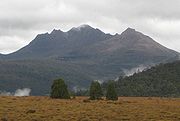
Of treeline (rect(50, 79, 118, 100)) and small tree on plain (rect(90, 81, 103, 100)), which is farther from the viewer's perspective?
small tree on plain (rect(90, 81, 103, 100))

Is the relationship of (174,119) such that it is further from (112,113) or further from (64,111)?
(64,111)

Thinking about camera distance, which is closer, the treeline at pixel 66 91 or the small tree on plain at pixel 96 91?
the treeline at pixel 66 91

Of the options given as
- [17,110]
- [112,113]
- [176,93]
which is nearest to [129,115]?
[112,113]

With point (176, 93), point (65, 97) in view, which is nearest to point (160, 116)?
point (65, 97)

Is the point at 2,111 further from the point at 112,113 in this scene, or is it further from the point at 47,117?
the point at 112,113

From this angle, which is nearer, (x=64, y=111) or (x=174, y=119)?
(x=174, y=119)

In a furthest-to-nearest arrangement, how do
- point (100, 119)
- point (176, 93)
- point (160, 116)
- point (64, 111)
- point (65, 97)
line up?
point (176, 93)
point (65, 97)
point (64, 111)
point (160, 116)
point (100, 119)

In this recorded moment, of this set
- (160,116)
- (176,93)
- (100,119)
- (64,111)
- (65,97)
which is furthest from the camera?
(176,93)

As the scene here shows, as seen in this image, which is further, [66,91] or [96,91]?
[96,91]

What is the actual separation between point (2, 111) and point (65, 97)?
31.3 metres

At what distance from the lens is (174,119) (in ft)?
140

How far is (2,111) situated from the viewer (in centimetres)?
4791

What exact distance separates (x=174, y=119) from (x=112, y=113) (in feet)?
24.2

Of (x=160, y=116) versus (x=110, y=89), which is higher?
(x=110, y=89)
